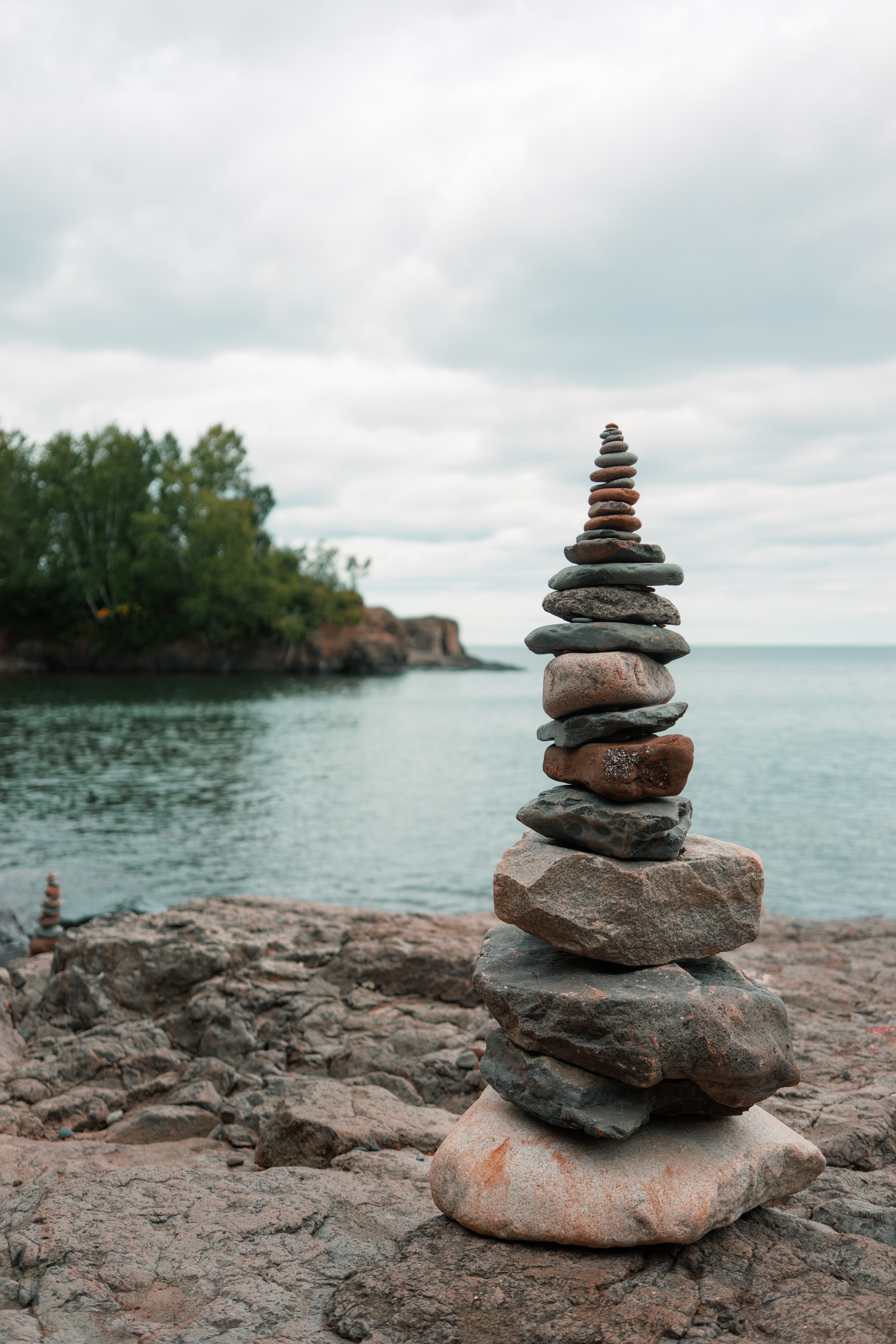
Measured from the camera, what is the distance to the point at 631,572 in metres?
5.47

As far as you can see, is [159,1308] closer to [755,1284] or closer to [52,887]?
[755,1284]

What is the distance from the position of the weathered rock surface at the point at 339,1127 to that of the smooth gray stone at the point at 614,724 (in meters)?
2.65

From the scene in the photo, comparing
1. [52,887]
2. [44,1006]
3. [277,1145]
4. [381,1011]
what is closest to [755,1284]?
[277,1145]

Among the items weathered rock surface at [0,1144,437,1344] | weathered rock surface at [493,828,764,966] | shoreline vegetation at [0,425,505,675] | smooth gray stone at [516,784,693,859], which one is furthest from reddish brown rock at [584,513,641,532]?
shoreline vegetation at [0,425,505,675]

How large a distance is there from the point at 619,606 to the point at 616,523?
0.58 m

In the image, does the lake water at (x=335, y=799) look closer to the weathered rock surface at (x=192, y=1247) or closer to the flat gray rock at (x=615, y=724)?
the weathered rock surface at (x=192, y=1247)

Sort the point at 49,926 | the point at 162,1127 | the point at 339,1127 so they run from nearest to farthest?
the point at 339,1127, the point at 162,1127, the point at 49,926

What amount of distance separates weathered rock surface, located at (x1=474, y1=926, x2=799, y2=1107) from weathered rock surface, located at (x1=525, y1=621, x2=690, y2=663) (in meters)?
1.92

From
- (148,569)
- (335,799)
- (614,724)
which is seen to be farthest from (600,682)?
(148,569)

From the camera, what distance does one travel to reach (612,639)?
17.6 ft

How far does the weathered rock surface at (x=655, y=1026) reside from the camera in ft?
15.3

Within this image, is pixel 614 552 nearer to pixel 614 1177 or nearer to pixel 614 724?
pixel 614 724

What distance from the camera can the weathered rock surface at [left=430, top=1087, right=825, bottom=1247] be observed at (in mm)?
4422

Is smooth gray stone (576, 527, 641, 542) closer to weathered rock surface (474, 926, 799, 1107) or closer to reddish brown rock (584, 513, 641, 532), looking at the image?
reddish brown rock (584, 513, 641, 532)
